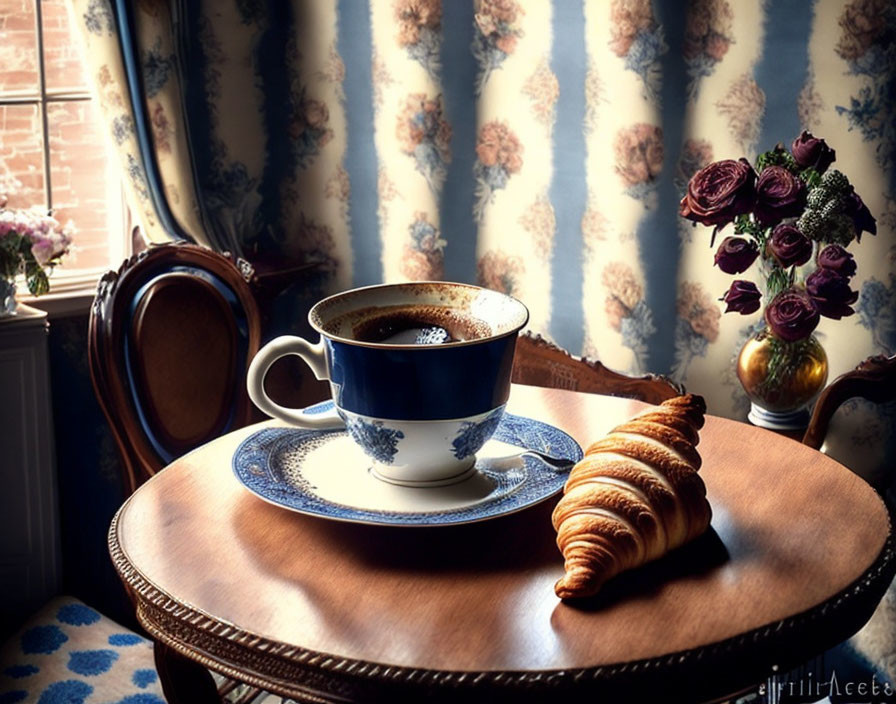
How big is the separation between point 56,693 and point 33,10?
4.84 ft

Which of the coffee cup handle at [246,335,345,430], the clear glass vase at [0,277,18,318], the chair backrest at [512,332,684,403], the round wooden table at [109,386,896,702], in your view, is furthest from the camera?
the clear glass vase at [0,277,18,318]

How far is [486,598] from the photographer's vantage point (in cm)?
87

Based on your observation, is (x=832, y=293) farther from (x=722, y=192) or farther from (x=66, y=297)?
(x=66, y=297)

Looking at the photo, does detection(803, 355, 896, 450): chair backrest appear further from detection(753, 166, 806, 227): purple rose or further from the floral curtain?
detection(753, 166, 806, 227): purple rose

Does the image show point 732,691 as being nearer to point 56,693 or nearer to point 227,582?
point 227,582

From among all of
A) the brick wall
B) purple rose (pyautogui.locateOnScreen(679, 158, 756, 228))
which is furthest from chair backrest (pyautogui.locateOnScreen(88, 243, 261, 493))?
Answer: purple rose (pyautogui.locateOnScreen(679, 158, 756, 228))

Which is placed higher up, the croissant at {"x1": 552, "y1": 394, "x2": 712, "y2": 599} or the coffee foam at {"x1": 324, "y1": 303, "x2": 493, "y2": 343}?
the coffee foam at {"x1": 324, "y1": 303, "x2": 493, "y2": 343}

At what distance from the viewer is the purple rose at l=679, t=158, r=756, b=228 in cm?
150

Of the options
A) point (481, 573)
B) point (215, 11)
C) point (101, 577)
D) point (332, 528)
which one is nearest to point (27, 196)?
point (215, 11)

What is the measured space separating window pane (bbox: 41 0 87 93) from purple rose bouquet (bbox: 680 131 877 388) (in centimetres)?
146

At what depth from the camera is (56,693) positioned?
156 cm

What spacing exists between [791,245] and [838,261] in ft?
0.25

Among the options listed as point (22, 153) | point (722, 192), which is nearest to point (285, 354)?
point (722, 192)

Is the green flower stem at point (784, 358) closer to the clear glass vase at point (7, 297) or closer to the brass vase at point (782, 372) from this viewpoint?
the brass vase at point (782, 372)
